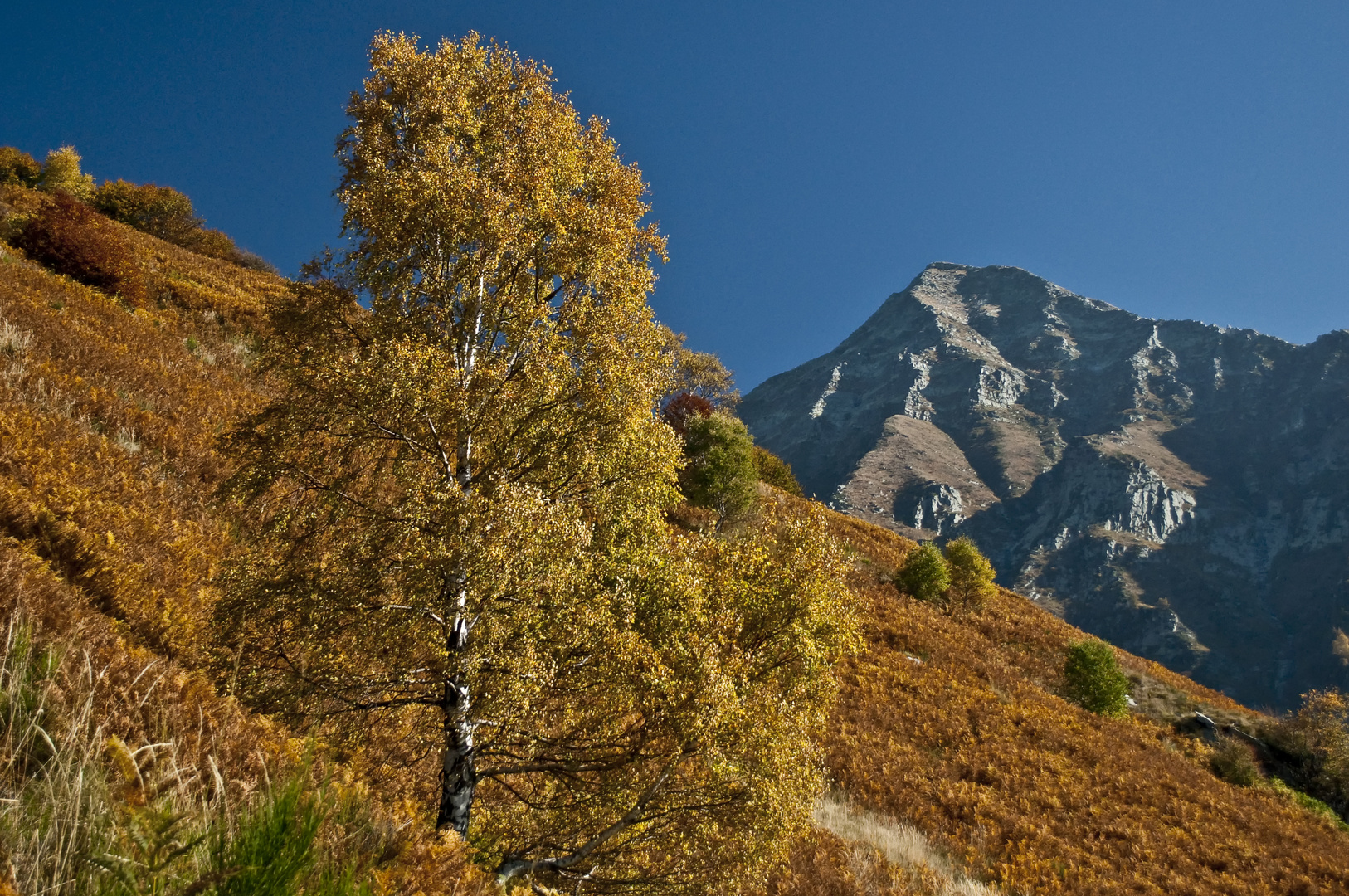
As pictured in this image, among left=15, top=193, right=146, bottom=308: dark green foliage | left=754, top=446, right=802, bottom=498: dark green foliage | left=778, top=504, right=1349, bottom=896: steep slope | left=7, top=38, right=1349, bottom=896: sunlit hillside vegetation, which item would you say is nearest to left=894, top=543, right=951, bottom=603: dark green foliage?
left=778, top=504, right=1349, bottom=896: steep slope

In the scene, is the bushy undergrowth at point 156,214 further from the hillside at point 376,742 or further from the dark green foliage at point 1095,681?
the dark green foliage at point 1095,681

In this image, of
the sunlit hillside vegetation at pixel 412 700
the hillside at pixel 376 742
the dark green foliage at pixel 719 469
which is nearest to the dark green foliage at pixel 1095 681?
the hillside at pixel 376 742

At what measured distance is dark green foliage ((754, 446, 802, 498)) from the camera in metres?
40.0

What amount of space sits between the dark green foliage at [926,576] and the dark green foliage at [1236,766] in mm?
10238

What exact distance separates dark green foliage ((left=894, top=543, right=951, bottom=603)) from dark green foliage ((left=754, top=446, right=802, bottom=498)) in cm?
1137

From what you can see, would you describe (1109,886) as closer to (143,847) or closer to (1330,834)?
(1330,834)

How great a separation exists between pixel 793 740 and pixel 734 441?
932 inches

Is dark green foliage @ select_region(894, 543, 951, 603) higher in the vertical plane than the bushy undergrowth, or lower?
lower

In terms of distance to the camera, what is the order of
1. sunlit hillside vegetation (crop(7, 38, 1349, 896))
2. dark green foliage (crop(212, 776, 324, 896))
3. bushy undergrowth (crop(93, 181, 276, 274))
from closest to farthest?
1. dark green foliage (crop(212, 776, 324, 896))
2. sunlit hillside vegetation (crop(7, 38, 1349, 896))
3. bushy undergrowth (crop(93, 181, 276, 274))

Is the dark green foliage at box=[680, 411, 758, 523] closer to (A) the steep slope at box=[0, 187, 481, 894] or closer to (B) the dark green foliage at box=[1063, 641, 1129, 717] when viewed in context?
(B) the dark green foliage at box=[1063, 641, 1129, 717]

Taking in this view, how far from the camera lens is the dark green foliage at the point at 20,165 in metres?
42.9

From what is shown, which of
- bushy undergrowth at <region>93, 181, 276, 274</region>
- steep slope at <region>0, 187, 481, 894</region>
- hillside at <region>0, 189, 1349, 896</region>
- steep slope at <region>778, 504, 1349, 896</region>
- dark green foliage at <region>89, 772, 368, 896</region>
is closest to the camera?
dark green foliage at <region>89, 772, 368, 896</region>

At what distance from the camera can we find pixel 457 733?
6441mm

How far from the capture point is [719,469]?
28.6 meters
